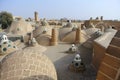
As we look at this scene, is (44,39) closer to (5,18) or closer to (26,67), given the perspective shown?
(26,67)

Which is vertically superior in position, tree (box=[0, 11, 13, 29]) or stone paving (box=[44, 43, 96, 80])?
tree (box=[0, 11, 13, 29])

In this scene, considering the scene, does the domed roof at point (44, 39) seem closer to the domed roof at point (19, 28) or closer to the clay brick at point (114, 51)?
the domed roof at point (19, 28)

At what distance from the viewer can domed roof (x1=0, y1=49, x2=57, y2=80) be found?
258 inches

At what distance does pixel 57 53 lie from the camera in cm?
1856

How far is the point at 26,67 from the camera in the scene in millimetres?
6906

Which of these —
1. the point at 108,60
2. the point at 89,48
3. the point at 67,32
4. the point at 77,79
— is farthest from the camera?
the point at 67,32

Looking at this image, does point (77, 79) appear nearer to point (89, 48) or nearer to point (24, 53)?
point (24, 53)

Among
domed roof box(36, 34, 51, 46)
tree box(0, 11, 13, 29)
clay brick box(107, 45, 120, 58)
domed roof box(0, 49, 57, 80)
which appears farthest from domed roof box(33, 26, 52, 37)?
tree box(0, 11, 13, 29)

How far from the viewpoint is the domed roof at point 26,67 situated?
655 centimetres

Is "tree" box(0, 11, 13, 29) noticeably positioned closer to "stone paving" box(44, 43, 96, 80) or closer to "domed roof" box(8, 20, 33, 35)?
"domed roof" box(8, 20, 33, 35)

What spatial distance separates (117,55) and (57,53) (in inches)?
637

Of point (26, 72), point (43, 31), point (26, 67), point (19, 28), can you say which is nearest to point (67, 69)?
point (26, 67)

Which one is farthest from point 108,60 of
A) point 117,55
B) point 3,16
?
point 3,16

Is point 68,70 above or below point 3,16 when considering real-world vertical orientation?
below
